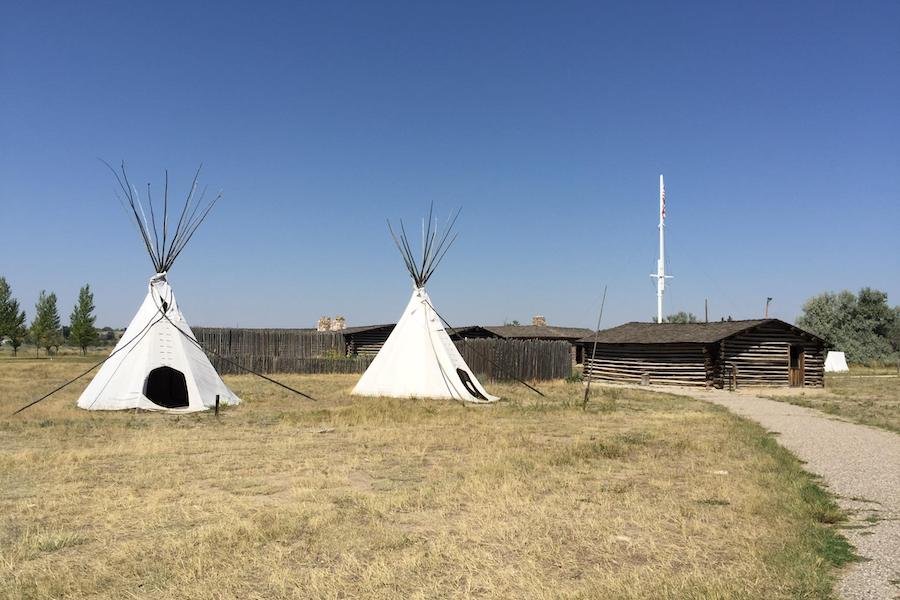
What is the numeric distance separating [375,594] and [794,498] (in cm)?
574

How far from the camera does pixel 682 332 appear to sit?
33781 mm

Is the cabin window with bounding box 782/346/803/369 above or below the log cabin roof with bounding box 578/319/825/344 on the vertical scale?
below

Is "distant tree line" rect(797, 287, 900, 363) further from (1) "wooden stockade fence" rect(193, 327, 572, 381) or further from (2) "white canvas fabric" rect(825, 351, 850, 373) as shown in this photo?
(1) "wooden stockade fence" rect(193, 327, 572, 381)

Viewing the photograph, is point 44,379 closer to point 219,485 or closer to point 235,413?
point 235,413

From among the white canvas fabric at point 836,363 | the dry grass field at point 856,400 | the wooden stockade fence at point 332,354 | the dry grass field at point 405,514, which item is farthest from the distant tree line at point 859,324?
the dry grass field at point 405,514

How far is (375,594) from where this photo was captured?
5.15 metres

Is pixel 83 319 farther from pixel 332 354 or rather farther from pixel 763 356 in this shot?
pixel 763 356

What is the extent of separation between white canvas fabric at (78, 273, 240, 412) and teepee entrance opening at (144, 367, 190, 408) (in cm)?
29

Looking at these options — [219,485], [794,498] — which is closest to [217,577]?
[219,485]

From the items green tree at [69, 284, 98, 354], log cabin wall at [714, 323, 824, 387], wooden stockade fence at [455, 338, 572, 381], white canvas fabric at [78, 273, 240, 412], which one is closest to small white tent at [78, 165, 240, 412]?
white canvas fabric at [78, 273, 240, 412]

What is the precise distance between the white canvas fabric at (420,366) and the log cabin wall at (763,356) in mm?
15390

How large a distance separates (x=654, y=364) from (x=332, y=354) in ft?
61.5

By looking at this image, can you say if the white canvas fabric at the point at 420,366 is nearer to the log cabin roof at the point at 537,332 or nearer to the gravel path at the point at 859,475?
the gravel path at the point at 859,475

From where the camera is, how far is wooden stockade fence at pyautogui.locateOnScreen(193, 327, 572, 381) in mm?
30953
